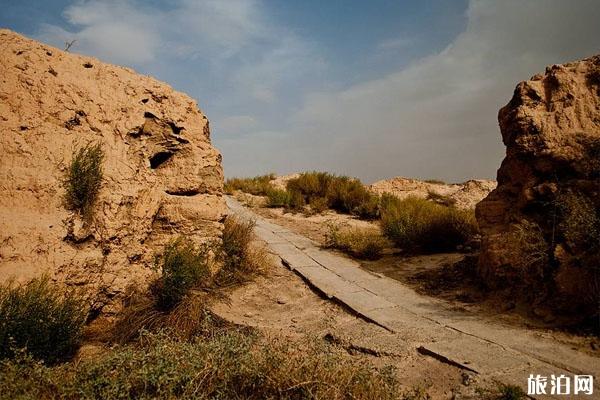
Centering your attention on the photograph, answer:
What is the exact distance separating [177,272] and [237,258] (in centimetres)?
151

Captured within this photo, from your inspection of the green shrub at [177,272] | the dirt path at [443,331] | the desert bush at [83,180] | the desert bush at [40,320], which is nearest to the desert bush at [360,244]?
the dirt path at [443,331]

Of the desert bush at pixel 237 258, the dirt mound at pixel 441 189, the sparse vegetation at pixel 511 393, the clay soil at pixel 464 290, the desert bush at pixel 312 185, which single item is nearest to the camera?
the sparse vegetation at pixel 511 393

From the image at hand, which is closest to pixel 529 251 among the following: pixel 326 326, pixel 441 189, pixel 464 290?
pixel 464 290

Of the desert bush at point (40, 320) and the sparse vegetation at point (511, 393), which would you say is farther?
the desert bush at point (40, 320)

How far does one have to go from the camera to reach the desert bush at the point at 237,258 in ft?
18.5

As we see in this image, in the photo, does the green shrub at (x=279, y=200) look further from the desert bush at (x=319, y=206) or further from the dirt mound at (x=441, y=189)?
the dirt mound at (x=441, y=189)

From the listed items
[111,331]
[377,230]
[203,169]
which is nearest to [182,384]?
[111,331]

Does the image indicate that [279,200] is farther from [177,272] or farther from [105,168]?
[177,272]

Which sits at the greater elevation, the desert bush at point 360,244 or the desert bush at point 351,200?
the desert bush at point 351,200

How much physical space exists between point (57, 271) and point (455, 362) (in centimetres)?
389

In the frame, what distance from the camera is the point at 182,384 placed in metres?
2.63

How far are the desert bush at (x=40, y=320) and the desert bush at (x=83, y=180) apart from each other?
3.21ft

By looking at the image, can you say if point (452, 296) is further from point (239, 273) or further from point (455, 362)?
point (239, 273)

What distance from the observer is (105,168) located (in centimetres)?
475
